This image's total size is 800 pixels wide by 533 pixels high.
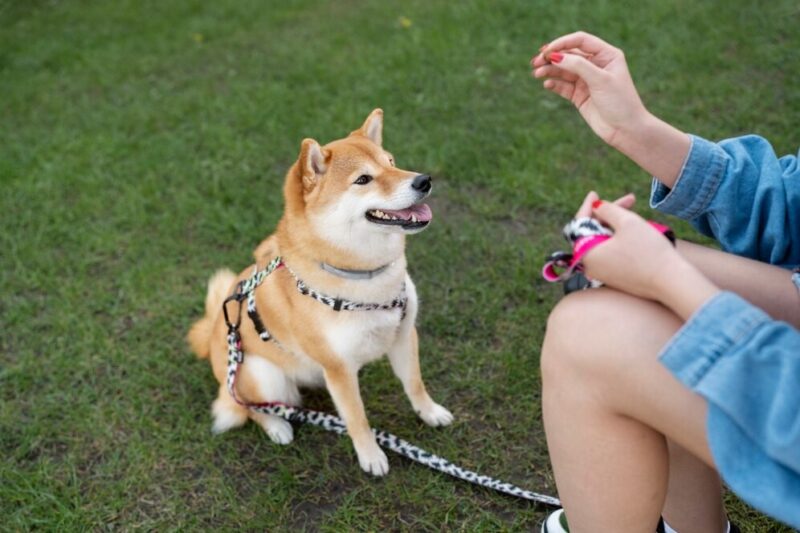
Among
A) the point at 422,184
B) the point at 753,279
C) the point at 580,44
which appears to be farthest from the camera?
the point at 422,184

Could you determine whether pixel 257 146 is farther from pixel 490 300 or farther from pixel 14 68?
pixel 14 68

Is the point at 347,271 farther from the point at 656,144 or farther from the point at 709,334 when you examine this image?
the point at 709,334

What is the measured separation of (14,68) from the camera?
5355 millimetres

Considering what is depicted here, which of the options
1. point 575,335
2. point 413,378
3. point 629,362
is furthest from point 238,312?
point 629,362

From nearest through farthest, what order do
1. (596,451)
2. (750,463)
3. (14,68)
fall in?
(750,463) < (596,451) < (14,68)

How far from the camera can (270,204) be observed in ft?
11.8

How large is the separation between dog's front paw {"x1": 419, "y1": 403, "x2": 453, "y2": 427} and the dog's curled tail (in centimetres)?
89

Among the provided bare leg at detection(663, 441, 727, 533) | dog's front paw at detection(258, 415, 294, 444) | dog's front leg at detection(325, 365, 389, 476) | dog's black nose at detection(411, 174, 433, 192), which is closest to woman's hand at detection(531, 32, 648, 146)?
dog's black nose at detection(411, 174, 433, 192)

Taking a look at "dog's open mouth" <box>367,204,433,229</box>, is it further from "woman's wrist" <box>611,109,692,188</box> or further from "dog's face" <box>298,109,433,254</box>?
"woman's wrist" <box>611,109,692,188</box>

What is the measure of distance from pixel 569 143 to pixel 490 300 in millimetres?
1291

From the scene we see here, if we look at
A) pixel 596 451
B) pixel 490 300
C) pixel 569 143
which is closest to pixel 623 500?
pixel 596 451

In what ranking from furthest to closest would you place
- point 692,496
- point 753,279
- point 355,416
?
1. point 355,416
2. point 692,496
3. point 753,279

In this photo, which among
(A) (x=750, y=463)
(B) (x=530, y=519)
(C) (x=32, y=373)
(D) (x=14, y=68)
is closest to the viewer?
(A) (x=750, y=463)

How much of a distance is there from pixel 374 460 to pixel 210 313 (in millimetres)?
916
